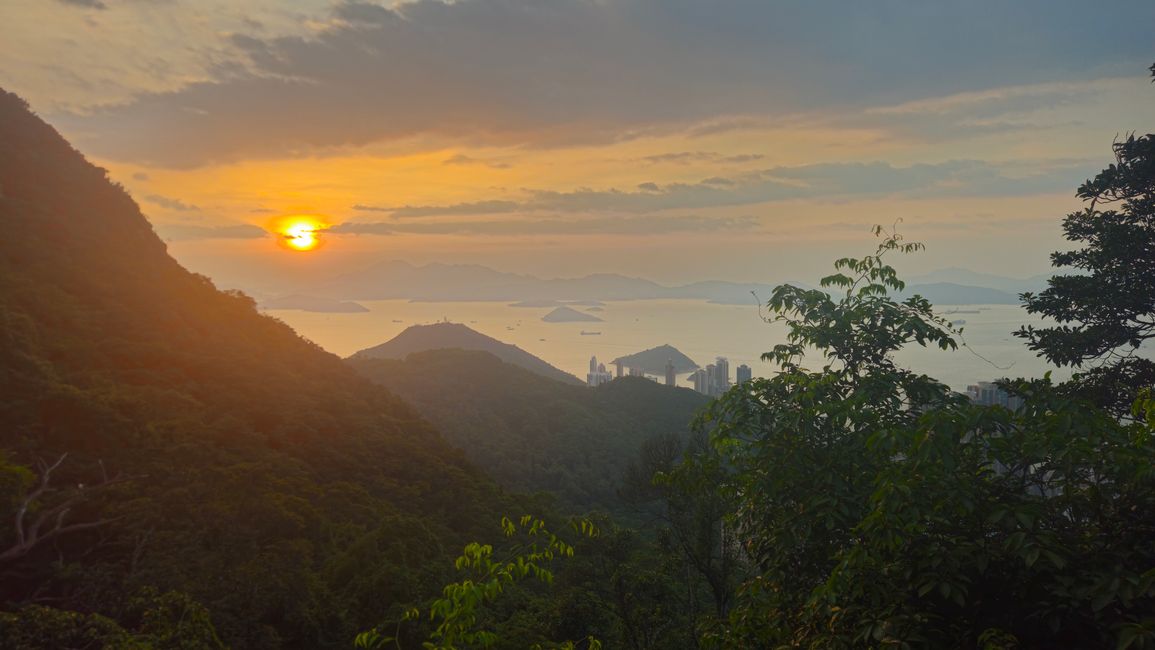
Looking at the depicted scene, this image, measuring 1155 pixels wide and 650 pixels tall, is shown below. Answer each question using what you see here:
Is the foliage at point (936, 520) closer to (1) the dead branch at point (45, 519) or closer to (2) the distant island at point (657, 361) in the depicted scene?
(1) the dead branch at point (45, 519)

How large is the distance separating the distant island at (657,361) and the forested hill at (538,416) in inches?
1970

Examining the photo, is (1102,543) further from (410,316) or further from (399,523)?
(410,316)

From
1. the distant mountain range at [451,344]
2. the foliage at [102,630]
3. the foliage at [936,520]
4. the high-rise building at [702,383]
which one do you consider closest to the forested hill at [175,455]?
the foliage at [102,630]

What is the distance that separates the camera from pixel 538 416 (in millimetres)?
54500

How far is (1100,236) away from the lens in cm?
1165

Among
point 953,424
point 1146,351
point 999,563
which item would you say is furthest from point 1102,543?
point 1146,351

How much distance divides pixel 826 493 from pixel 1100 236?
34.9 feet

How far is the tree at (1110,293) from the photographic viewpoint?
11133mm

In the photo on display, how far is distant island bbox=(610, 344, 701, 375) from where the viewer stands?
122 m

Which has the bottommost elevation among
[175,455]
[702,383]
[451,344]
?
[702,383]

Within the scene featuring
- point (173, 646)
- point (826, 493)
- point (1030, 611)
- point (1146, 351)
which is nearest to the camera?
point (1030, 611)

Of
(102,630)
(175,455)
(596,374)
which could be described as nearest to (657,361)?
(596,374)

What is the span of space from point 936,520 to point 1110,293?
34.4ft

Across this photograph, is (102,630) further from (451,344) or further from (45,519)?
(451,344)
